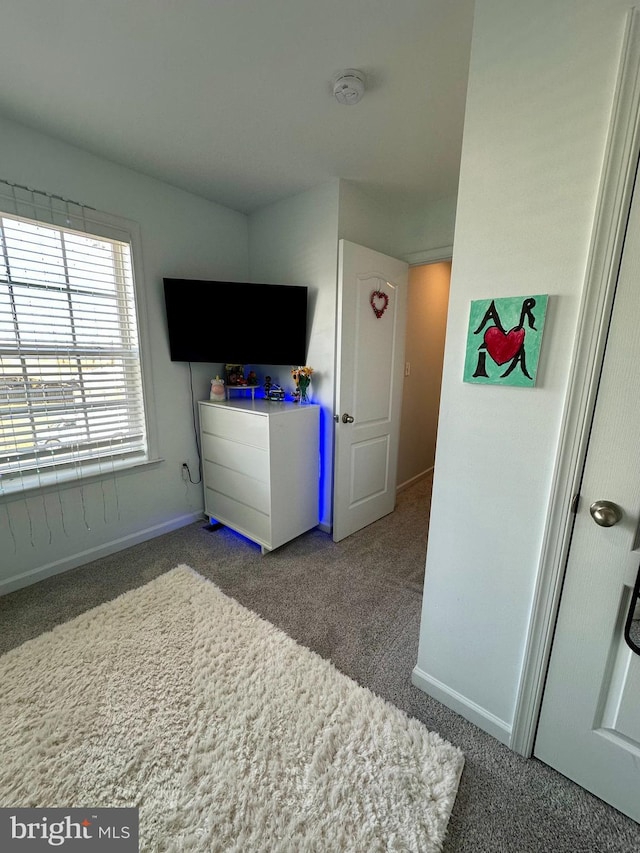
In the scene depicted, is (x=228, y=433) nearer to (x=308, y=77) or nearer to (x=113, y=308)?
(x=113, y=308)

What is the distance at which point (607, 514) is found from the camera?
0.95 metres

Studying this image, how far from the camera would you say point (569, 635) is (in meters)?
1.06

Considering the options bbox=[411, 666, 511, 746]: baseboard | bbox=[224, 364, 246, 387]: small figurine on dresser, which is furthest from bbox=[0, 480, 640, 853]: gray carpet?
bbox=[224, 364, 246, 387]: small figurine on dresser

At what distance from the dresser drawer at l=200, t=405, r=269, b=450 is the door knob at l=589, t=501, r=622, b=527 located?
5.45 ft

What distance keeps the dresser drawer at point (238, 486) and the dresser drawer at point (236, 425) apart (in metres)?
0.26

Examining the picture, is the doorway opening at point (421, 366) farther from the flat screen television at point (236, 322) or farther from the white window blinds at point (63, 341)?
the white window blinds at point (63, 341)

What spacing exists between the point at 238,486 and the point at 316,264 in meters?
1.72

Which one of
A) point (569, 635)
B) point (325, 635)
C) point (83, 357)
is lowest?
point (325, 635)

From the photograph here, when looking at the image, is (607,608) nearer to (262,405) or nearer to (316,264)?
(262,405)

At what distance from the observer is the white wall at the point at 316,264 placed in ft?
7.71

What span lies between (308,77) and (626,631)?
2.35 meters

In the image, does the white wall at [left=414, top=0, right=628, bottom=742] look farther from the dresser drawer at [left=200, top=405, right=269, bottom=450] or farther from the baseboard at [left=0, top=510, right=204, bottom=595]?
the baseboard at [left=0, top=510, right=204, bottom=595]

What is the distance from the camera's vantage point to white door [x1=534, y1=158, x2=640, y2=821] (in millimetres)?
894

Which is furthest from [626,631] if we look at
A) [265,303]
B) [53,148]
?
[53,148]
